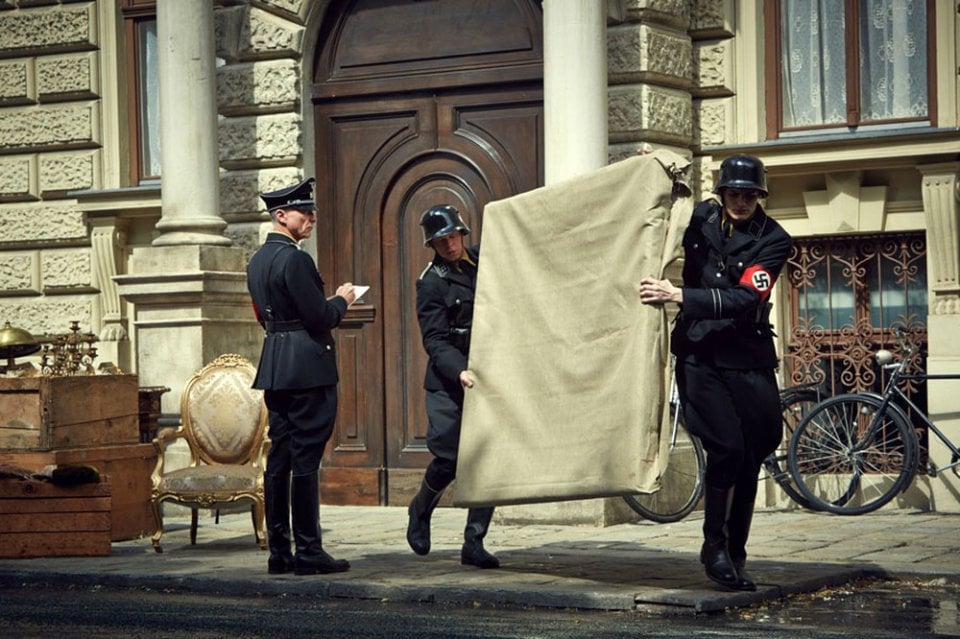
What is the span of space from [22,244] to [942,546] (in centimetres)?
855

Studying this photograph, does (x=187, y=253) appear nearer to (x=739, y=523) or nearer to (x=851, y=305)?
(x=851, y=305)

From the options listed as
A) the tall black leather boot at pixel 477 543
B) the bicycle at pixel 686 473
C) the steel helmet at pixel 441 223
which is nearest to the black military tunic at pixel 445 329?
the steel helmet at pixel 441 223

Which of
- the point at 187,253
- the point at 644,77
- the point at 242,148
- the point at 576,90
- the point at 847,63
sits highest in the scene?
the point at 847,63

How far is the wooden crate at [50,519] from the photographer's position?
10.4 m

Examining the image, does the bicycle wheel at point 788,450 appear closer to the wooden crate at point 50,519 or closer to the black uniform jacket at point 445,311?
the black uniform jacket at point 445,311

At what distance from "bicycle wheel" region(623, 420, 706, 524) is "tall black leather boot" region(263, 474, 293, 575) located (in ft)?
10.6

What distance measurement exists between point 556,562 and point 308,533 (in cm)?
130

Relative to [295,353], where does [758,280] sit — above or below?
above

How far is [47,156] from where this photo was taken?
15398 mm

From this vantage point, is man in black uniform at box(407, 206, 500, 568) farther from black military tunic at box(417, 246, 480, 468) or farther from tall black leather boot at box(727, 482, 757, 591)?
tall black leather boot at box(727, 482, 757, 591)

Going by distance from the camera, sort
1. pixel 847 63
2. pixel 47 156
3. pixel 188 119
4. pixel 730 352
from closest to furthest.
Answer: pixel 730 352 < pixel 847 63 < pixel 188 119 < pixel 47 156

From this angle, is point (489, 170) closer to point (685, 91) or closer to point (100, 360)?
point (685, 91)

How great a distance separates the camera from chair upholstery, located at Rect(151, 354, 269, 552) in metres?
10.8

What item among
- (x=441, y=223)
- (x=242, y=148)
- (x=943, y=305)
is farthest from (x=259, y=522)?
(x=943, y=305)
